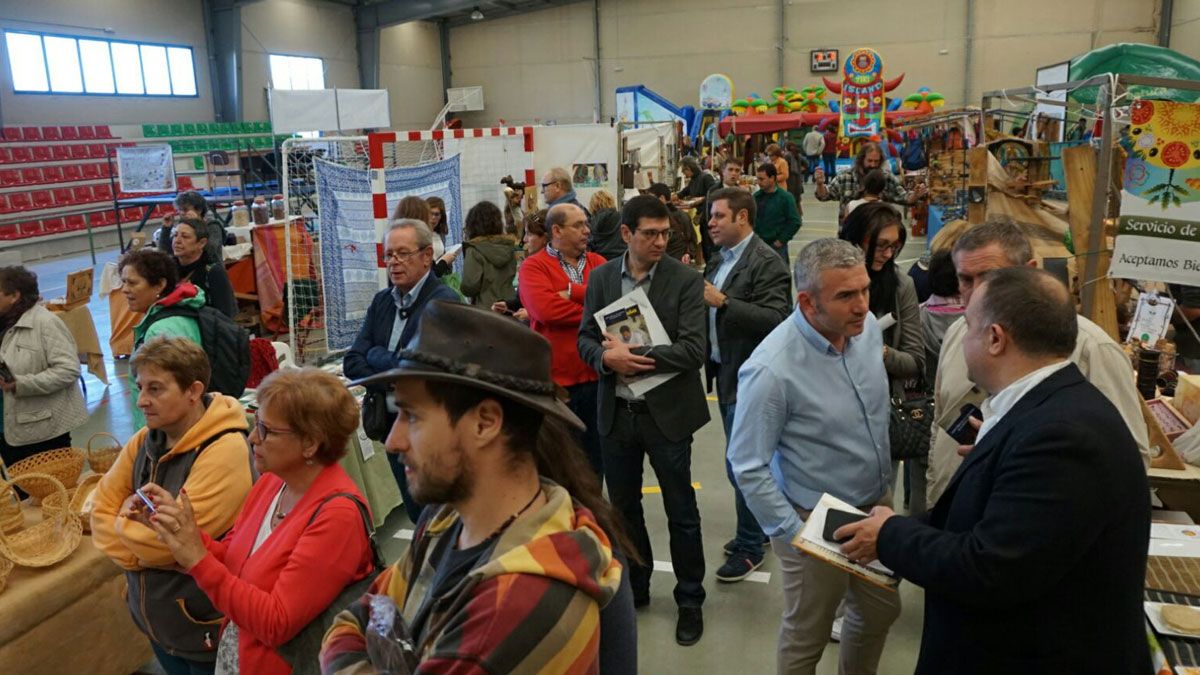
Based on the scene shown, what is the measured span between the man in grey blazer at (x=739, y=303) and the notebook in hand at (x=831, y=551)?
146 cm

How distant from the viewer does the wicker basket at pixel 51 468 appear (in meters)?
3.19

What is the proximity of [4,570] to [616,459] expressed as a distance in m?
2.11

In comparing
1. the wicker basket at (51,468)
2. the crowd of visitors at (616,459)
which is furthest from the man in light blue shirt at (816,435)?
the wicker basket at (51,468)

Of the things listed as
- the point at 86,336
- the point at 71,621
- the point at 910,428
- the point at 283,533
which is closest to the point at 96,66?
the point at 86,336

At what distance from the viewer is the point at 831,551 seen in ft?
6.52

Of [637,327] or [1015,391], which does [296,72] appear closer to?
[637,327]

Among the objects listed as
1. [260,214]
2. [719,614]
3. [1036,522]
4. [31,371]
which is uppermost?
[260,214]

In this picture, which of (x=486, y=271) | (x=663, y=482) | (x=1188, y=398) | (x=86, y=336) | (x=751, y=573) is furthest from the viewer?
(x=86, y=336)

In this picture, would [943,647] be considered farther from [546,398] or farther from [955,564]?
[546,398]

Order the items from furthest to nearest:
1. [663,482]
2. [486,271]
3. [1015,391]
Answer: [486,271], [663,482], [1015,391]

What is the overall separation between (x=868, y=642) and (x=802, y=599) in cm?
28

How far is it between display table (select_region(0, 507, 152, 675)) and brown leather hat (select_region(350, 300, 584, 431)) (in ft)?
6.44

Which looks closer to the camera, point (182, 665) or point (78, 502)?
point (182, 665)

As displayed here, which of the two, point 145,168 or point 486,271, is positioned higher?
point 145,168
